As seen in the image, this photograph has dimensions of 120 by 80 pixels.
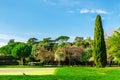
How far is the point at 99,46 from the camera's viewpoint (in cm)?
4794

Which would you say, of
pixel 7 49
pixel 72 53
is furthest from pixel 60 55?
pixel 7 49

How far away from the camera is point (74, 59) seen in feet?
279

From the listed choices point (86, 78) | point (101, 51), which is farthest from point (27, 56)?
point (86, 78)

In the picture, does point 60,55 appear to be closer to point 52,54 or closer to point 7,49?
point 52,54

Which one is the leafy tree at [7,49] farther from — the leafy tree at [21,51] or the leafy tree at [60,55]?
the leafy tree at [60,55]

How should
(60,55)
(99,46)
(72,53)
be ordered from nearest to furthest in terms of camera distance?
1. (99,46)
2. (60,55)
3. (72,53)

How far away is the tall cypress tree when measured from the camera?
154ft

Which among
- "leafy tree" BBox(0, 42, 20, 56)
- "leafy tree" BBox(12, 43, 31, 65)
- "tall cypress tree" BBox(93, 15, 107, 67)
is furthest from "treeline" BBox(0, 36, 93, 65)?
"tall cypress tree" BBox(93, 15, 107, 67)

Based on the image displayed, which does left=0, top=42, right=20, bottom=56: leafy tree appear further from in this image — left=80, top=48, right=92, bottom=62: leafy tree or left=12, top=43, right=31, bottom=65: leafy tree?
left=80, top=48, right=92, bottom=62: leafy tree

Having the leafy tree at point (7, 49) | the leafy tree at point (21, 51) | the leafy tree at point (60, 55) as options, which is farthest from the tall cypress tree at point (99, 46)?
the leafy tree at point (7, 49)

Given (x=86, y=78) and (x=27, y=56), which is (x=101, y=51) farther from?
(x=27, y=56)

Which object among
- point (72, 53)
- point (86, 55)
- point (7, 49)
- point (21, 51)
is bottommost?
point (86, 55)

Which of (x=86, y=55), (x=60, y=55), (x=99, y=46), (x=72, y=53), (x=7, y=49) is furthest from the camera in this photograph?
(x=7, y=49)

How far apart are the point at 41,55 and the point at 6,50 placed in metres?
30.9
